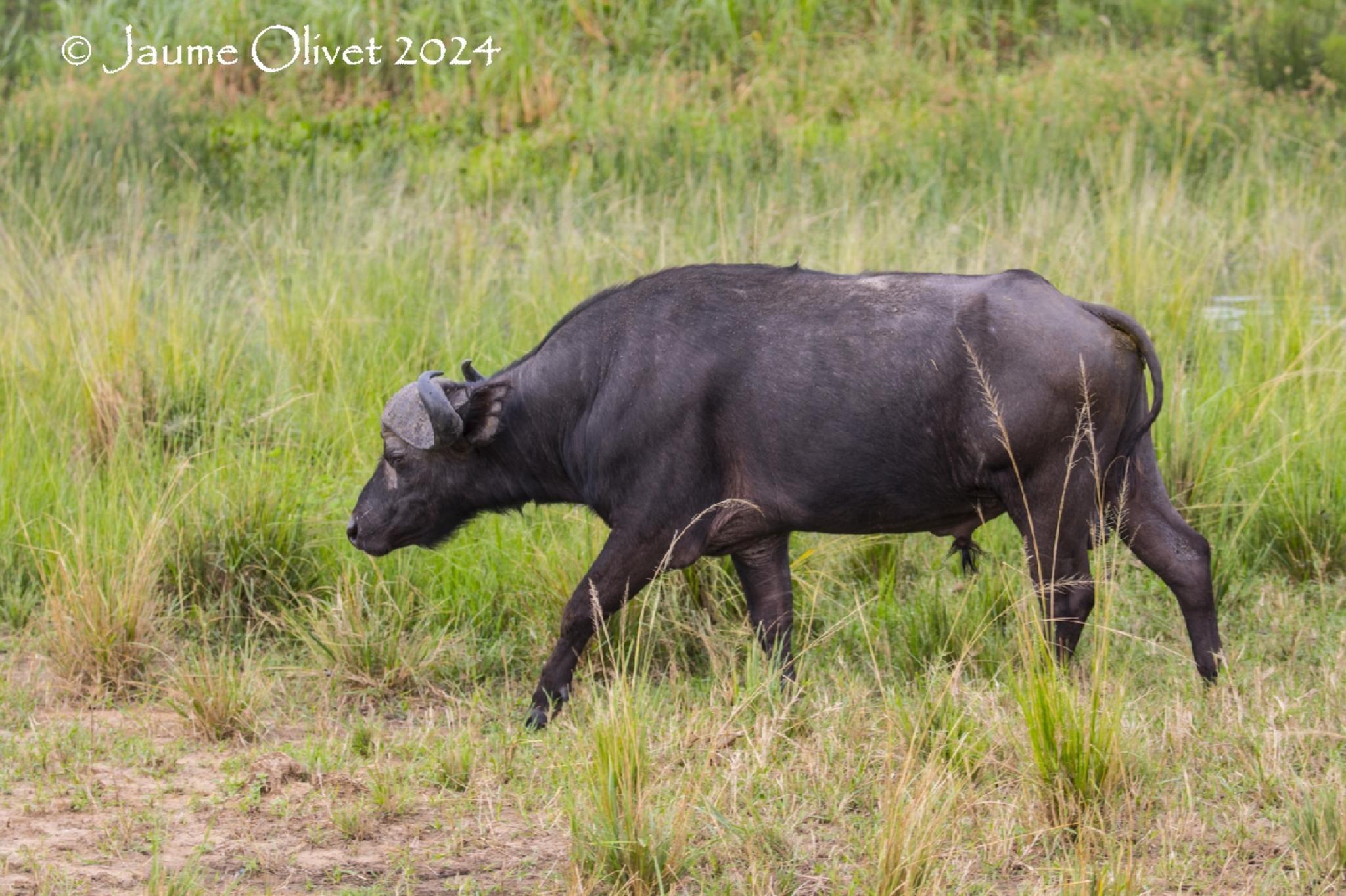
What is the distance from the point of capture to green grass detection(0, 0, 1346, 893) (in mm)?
4023

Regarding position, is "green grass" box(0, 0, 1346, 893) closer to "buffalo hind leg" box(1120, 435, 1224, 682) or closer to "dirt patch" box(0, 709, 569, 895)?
"dirt patch" box(0, 709, 569, 895)

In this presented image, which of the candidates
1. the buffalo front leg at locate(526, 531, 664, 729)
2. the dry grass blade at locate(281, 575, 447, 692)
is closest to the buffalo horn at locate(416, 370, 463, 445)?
the buffalo front leg at locate(526, 531, 664, 729)

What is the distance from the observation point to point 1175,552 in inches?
202

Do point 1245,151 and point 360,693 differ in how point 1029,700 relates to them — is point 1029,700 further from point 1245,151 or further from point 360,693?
point 1245,151

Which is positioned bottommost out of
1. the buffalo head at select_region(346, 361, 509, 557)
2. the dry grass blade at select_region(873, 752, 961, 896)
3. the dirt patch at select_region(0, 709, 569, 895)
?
the dirt patch at select_region(0, 709, 569, 895)

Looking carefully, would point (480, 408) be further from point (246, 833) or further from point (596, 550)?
point (246, 833)

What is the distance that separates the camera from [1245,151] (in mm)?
11859

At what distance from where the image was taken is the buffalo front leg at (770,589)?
17.9ft

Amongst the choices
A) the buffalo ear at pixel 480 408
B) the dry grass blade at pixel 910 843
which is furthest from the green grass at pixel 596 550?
the buffalo ear at pixel 480 408

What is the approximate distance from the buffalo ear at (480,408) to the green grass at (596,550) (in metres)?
0.71

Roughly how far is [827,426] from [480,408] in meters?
1.23

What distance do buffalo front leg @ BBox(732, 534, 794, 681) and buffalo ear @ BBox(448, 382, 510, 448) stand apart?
36.7 inches

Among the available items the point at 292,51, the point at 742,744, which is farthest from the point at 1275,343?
the point at 292,51

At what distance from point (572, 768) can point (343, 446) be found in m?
3.07
